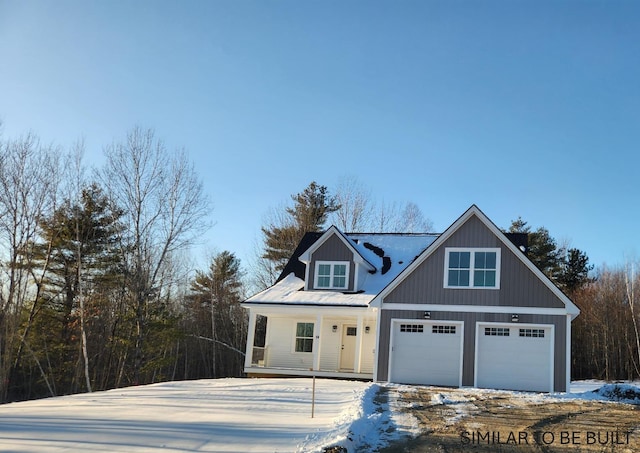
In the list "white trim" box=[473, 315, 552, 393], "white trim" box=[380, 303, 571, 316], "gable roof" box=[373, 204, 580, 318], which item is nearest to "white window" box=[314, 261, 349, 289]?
"gable roof" box=[373, 204, 580, 318]

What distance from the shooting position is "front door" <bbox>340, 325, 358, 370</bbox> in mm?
21969

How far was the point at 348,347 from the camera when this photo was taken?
2216cm

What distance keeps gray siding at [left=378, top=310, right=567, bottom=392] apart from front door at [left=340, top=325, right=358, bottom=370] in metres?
3.78

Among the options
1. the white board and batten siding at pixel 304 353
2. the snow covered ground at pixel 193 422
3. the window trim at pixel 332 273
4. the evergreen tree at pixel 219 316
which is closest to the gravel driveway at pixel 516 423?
the snow covered ground at pixel 193 422

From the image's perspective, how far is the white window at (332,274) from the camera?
22172mm

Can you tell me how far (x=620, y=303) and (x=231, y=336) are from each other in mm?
26247

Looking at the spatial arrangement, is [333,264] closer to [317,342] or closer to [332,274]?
[332,274]

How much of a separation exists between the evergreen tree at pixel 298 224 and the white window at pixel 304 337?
50.2 feet

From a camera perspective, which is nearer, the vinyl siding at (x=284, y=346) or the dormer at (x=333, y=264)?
the dormer at (x=333, y=264)

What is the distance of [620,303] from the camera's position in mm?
33656

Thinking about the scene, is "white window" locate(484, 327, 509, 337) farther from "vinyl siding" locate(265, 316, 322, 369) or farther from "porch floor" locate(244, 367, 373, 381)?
"vinyl siding" locate(265, 316, 322, 369)

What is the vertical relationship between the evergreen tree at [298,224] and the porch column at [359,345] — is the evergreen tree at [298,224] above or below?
above

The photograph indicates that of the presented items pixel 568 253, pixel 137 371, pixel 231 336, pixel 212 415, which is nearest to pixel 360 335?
pixel 212 415

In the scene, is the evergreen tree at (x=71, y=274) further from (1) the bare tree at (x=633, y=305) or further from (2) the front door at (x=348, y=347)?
(1) the bare tree at (x=633, y=305)
